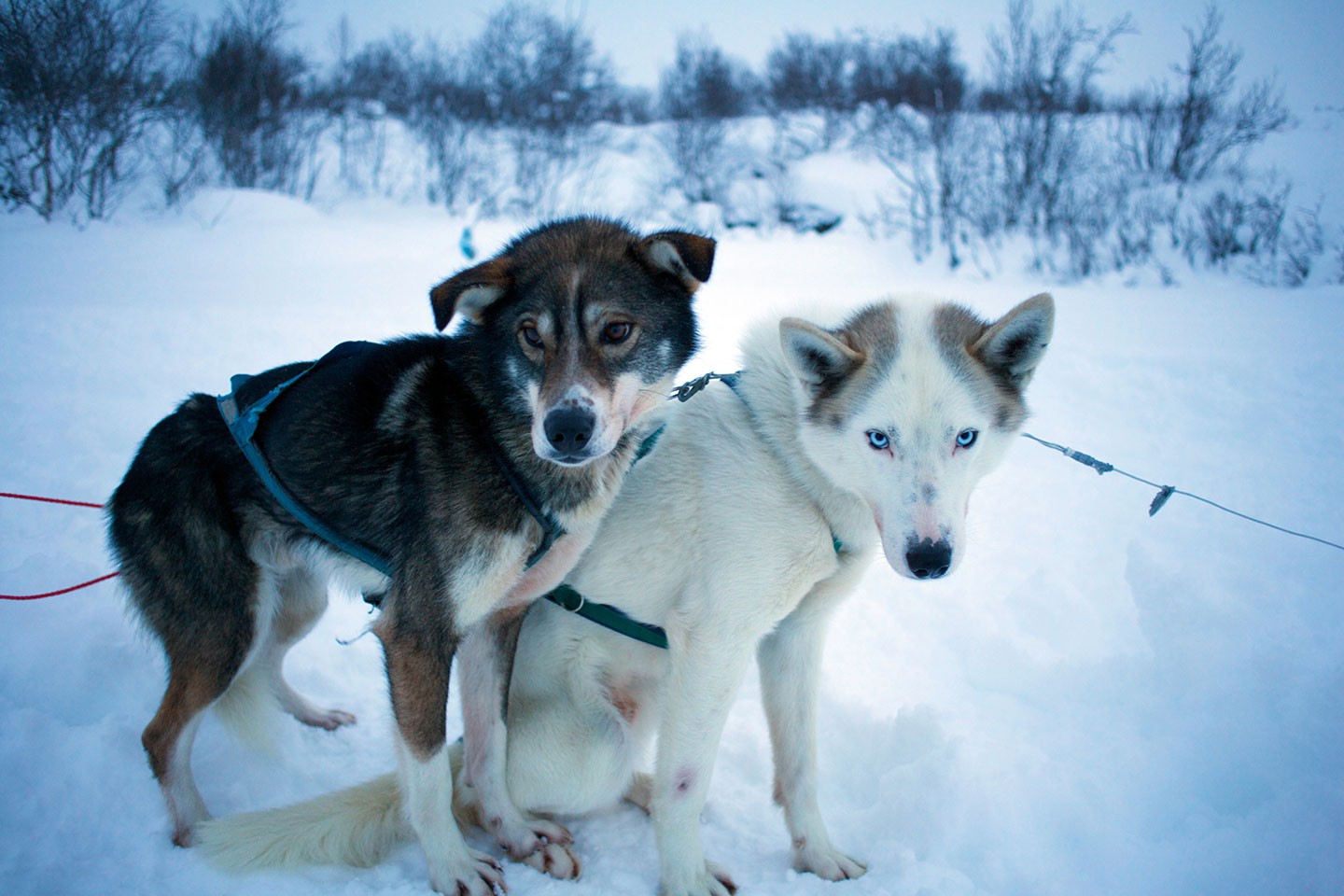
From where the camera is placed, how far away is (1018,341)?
199cm

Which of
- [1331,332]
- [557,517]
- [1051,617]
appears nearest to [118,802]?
[557,517]

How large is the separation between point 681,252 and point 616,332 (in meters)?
0.28

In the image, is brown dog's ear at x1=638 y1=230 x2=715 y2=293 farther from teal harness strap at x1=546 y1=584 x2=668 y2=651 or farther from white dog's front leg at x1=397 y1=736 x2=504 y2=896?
white dog's front leg at x1=397 y1=736 x2=504 y2=896

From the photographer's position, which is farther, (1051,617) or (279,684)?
(1051,617)

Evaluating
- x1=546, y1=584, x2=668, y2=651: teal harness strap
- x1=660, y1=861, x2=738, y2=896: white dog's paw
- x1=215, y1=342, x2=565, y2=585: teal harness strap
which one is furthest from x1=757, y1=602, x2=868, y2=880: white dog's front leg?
x1=215, y1=342, x2=565, y2=585: teal harness strap

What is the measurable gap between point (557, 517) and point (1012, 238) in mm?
10316

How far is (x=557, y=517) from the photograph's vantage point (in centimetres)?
199

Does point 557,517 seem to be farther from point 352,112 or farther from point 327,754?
point 352,112

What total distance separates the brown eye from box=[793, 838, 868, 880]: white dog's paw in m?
1.56

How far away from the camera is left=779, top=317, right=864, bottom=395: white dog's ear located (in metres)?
1.91

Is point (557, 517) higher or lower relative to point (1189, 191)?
lower

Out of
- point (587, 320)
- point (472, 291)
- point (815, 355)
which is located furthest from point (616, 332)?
point (815, 355)

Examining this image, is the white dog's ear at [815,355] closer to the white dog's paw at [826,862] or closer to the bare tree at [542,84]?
the white dog's paw at [826,862]

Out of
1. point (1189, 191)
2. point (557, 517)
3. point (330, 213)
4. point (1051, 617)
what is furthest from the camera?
point (330, 213)
